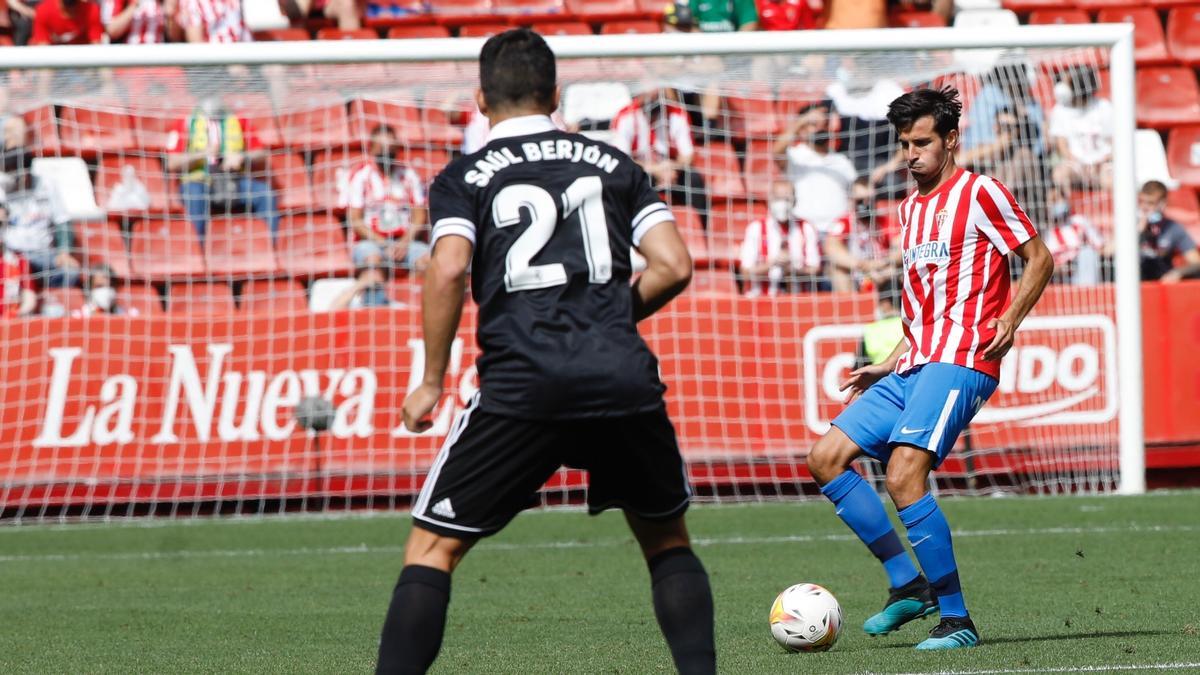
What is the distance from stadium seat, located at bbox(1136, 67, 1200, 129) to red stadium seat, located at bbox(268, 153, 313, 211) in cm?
732

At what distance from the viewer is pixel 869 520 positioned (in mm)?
6262

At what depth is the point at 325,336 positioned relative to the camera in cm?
1216

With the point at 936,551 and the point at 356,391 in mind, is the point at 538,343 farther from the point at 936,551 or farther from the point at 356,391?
the point at 356,391

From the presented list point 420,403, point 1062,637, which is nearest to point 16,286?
point 1062,637

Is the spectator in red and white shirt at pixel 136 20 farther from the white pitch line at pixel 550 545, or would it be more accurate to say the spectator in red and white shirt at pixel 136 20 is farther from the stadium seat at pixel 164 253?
the white pitch line at pixel 550 545

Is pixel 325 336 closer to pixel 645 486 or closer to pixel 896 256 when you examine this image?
pixel 896 256

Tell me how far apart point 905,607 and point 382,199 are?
7.43 meters

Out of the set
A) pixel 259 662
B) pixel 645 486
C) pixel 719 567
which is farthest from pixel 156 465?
pixel 645 486

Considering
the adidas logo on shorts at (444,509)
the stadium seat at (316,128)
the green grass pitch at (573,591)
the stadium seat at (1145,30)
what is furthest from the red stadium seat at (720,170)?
the adidas logo on shorts at (444,509)

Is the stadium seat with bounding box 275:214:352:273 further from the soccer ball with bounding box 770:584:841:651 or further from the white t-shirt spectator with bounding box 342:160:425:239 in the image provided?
the soccer ball with bounding box 770:584:841:651

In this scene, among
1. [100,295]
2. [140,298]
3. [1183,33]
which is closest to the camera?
[100,295]

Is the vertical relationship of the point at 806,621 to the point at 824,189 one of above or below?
below

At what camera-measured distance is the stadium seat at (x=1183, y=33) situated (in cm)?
1550

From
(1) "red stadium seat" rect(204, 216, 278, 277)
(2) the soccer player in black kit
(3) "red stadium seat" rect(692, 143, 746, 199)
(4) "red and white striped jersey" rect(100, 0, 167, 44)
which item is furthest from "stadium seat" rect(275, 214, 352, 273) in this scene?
(2) the soccer player in black kit
